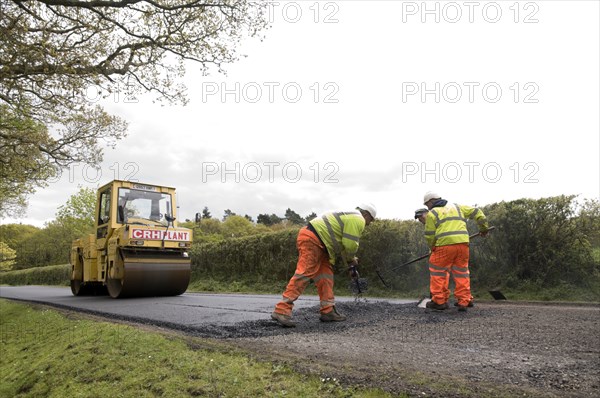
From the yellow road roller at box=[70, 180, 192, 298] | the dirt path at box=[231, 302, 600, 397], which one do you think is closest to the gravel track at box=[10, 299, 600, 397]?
the dirt path at box=[231, 302, 600, 397]

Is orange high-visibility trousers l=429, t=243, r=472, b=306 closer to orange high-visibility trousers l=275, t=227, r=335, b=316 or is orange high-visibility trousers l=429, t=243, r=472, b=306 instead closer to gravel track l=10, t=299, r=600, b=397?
gravel track l=10, t=299, r=600, b=397

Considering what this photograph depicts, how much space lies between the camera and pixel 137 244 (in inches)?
399

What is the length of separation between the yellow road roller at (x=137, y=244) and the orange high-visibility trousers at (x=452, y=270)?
6.40 metres

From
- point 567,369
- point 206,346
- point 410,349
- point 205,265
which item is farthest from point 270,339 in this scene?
point 205,265

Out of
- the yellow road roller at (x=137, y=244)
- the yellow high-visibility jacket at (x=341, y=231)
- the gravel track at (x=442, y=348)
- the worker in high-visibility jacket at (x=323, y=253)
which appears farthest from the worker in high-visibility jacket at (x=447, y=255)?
the yellow road roller at (x=137, y=244)

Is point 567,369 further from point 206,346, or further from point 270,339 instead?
point 206,346

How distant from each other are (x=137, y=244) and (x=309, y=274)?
19.6 ft

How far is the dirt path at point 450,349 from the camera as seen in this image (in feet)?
9.11

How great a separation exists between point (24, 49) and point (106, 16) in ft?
7.00

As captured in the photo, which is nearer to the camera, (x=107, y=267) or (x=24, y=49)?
(x=24, y=49)

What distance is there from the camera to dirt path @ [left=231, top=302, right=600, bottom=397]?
2775 millimetres

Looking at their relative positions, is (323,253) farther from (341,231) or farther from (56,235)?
(56,235)

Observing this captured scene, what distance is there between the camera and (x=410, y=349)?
A: 12.7 ft

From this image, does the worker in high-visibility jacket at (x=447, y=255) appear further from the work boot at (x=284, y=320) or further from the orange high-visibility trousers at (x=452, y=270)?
the work boot at (x=284, y=320)
